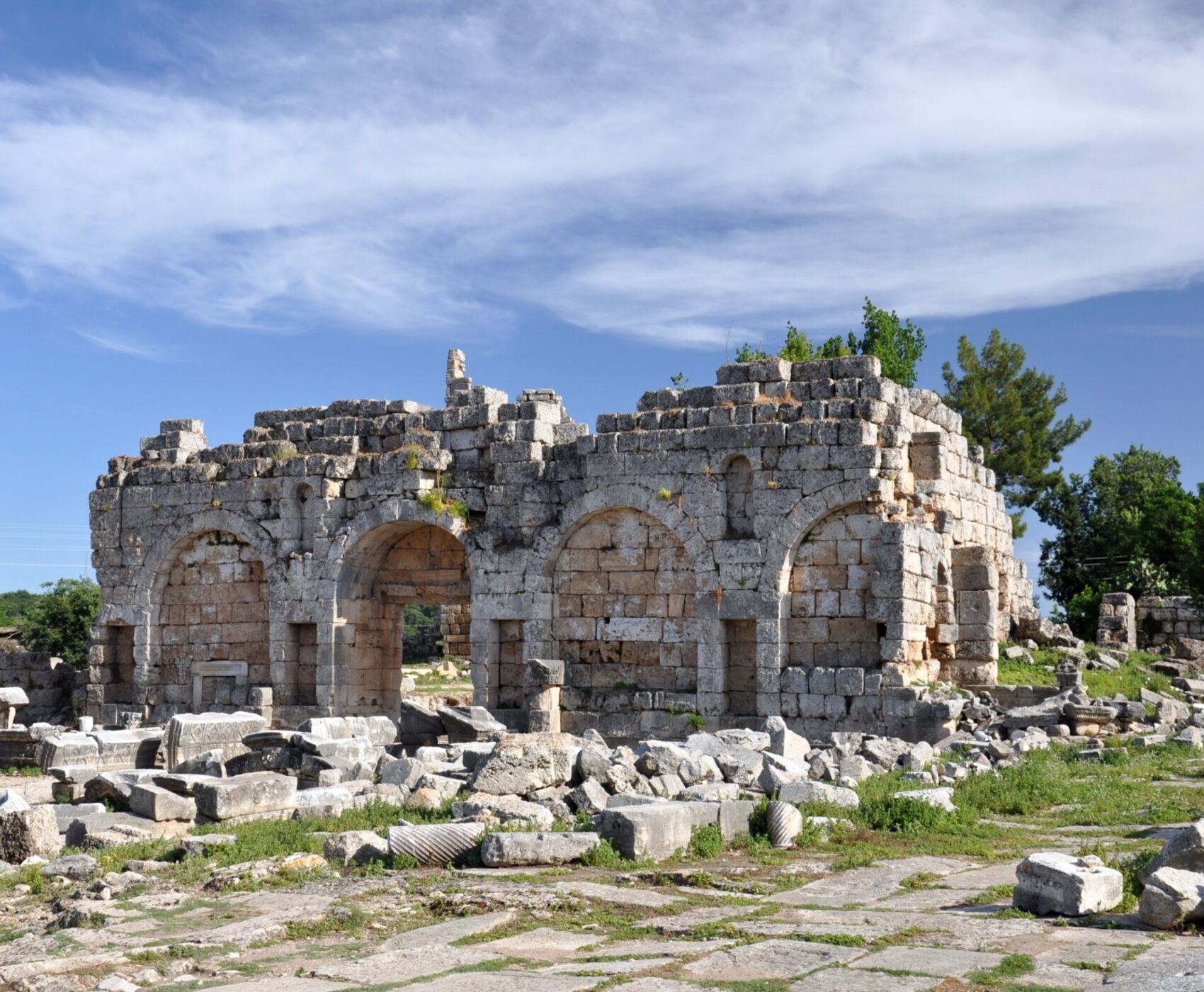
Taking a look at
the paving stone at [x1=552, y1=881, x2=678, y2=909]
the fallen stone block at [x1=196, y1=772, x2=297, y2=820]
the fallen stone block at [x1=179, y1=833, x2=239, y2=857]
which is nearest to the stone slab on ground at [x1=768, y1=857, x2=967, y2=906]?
the paving stone at [x1=552, y1=881, x2=678, y2=909]

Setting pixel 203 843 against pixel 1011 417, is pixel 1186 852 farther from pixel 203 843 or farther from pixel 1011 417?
pixel 1011 417

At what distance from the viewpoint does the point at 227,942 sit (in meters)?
7.43

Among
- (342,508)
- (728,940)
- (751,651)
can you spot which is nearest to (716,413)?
(751,651)

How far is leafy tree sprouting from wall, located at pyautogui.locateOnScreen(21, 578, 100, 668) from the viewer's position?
123 ft

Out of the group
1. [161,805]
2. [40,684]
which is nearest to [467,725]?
[161,805]

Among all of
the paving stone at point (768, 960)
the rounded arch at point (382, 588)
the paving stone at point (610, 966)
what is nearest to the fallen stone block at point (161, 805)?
the paving stone at point (610, 966)

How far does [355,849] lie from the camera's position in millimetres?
9828

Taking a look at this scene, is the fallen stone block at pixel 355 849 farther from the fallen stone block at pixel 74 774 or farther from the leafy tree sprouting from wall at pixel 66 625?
the leafy tree sprouting from wall at pixel 66 625

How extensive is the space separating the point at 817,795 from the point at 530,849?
2.96m

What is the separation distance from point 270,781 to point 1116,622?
17524 millimetres

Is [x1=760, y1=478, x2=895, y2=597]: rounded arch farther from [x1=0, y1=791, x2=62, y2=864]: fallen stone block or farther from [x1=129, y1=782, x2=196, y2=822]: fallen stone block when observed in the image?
Answer: [x1=0, y1=791, x2=62, y2=864]: fallen stone block

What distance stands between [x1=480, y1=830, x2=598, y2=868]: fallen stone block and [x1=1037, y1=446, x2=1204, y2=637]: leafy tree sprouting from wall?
2388cm

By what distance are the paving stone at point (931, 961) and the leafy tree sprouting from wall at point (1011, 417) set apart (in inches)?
1495

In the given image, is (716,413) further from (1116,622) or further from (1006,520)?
(1116,622)
